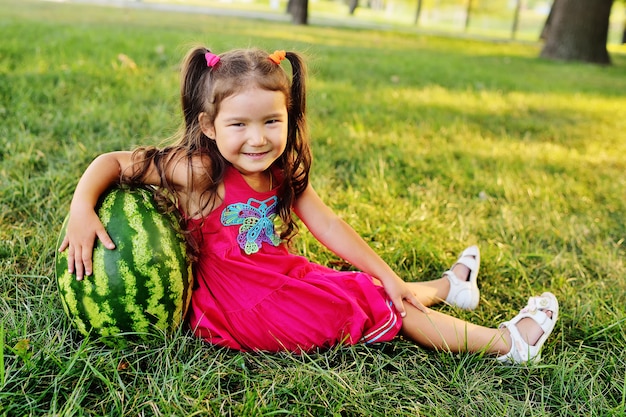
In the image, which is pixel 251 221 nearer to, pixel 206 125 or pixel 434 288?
pixel 206 125

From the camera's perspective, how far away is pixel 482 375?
237 centimetres

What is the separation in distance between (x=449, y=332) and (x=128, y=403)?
1.39 m

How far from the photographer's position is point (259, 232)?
8.28ft

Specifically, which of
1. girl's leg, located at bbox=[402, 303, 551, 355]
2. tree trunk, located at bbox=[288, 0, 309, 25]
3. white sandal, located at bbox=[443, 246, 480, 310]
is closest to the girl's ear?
girl's leg, located at bbox=[402, 303, 551, 355]

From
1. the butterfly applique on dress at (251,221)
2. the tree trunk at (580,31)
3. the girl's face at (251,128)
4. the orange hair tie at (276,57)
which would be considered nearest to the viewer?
the girl's face at (251,128)

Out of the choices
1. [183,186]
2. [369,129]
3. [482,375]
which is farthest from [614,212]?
Result: [183,186]

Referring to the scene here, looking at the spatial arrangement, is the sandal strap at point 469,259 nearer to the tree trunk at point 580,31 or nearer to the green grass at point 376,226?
the green grass at point 376,226

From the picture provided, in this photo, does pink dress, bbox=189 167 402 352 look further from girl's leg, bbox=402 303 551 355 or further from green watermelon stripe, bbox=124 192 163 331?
green watermelon stripe, bbox=124 192 163 331

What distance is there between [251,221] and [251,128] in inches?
17.4

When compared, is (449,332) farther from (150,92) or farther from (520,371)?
(150,92)

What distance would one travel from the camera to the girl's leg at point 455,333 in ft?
8.41

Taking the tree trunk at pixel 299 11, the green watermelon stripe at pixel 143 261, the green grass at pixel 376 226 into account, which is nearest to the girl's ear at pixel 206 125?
the green watermelon stripe at pixel 143 261

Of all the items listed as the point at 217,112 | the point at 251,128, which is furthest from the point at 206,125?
the point at 251,128

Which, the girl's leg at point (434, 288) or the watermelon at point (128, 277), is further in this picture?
the girl's leg at point (434, 288)
